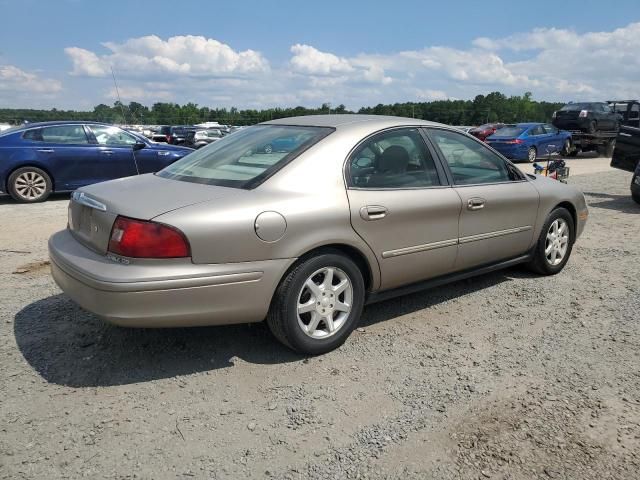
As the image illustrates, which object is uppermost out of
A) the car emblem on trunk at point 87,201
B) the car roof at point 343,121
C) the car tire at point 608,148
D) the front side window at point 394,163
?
the car roof at point 343,121

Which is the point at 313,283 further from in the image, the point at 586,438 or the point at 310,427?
the point at 586,438

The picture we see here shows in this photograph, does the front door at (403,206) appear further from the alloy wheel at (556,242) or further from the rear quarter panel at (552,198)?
the alloy wheel at (556,242)

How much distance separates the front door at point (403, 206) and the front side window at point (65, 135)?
7760mm

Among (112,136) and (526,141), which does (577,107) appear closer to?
(526,141)

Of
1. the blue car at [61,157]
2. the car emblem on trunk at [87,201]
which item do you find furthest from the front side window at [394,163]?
the blue car at [61,157]

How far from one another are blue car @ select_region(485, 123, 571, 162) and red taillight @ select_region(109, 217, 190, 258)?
16.7 meters

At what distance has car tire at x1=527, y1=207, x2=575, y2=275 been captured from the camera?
4.87 m

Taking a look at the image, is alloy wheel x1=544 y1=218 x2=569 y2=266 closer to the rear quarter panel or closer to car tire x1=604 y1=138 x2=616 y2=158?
the rear quarter panel

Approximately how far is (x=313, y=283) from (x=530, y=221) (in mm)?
2416

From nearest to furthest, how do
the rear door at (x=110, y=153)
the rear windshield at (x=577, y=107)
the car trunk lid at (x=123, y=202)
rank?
the car trunk lid at (x=123, y=202), the rear door at (x=110, y=153), the rear windshield at (x=577, y=107)

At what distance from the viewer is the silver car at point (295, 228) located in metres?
2.82

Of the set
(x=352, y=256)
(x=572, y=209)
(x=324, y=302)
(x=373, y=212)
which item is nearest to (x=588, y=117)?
(x=572, y=209)

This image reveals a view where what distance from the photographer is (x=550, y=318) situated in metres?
4.04

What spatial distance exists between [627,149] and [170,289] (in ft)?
32.5
